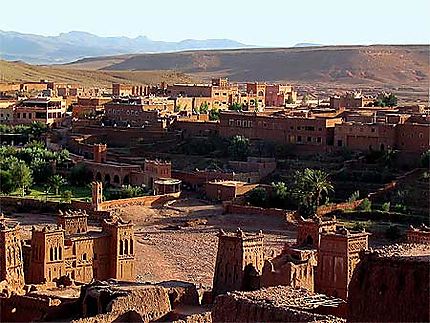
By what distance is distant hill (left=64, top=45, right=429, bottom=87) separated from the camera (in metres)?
107

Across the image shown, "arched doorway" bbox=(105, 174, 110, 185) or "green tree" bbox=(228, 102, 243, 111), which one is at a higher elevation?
"green tree" bbox=(228, 102, 243, 111)

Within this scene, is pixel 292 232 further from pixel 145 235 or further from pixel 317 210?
pixel 145 235

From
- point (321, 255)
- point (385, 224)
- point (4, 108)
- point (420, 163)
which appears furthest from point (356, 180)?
point (4, 108)

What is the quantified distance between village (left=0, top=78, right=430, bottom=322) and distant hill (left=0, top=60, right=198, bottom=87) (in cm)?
2929

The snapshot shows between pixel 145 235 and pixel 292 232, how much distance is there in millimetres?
4058

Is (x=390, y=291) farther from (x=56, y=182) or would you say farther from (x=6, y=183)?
(x=56, y=182)

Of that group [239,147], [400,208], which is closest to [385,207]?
[400,208]

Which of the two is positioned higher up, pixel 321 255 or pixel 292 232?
pixel 321 255

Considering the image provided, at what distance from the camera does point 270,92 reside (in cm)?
5822

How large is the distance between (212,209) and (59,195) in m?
5.73

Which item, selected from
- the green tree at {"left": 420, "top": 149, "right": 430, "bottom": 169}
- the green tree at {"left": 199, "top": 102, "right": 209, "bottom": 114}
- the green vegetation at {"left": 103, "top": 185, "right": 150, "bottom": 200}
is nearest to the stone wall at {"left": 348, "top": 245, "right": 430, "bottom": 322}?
the green tree at {"left": 420, "top": 149, "right": 430, "bottom": 169}

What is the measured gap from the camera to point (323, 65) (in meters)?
Answer: 115

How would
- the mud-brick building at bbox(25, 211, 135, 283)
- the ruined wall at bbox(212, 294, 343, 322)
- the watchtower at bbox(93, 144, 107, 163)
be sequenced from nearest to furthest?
the ruined wall at bbox(212, 294, 343, 322) → the mud-brick building at bbox(25, 211, 135, 283) → the watchtower at bbox(93, 144, 107, 163)

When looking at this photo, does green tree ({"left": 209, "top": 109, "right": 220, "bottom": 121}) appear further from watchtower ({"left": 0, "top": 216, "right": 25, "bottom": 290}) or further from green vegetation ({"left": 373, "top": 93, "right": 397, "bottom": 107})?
watchtower ({"left": 0, "top": 216, "right": 25, "bottom": 290})
